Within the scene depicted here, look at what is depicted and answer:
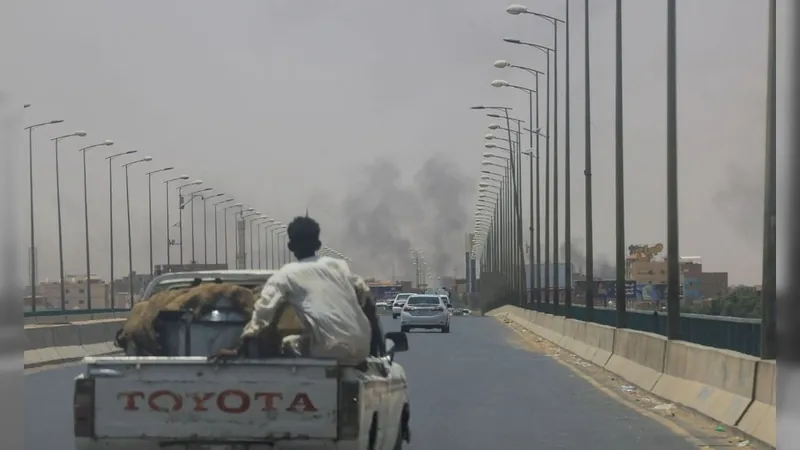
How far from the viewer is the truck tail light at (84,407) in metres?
10.6

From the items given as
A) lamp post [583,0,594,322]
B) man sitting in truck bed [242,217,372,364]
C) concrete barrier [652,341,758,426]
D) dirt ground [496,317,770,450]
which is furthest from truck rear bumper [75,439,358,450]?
lamp post [583,0,594,322]

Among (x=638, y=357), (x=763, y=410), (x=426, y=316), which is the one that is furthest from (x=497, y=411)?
(x=426, y=316)

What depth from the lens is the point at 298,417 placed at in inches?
413

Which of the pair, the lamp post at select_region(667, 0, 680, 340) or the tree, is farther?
the tree

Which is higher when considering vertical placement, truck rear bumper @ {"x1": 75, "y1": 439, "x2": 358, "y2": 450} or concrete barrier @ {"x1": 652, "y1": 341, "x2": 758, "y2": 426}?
truck rear bumper @ {"x1": 75, "y1": 439, "x2": 358, "y2": 450}

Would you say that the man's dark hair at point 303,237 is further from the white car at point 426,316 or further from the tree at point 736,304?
the white car at point 426,316

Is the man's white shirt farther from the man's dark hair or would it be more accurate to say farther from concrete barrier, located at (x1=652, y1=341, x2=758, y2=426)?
concrete barrier, located at (x1=652, y1=341, x2=758, y2=426)

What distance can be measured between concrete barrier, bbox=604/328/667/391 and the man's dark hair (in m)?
13.8

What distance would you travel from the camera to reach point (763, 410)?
663 inches

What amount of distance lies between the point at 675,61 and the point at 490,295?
12083 centimetres

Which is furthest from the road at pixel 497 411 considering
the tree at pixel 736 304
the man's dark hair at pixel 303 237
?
the tree at pixel 736 304

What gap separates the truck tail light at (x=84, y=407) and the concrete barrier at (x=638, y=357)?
584 inches

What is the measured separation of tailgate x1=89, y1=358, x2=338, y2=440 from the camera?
413 inches

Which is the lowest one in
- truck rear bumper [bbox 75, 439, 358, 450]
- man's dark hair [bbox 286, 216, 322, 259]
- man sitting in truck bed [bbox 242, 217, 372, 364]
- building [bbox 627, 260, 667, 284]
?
building [bbox 627, 260, 667, 284]
